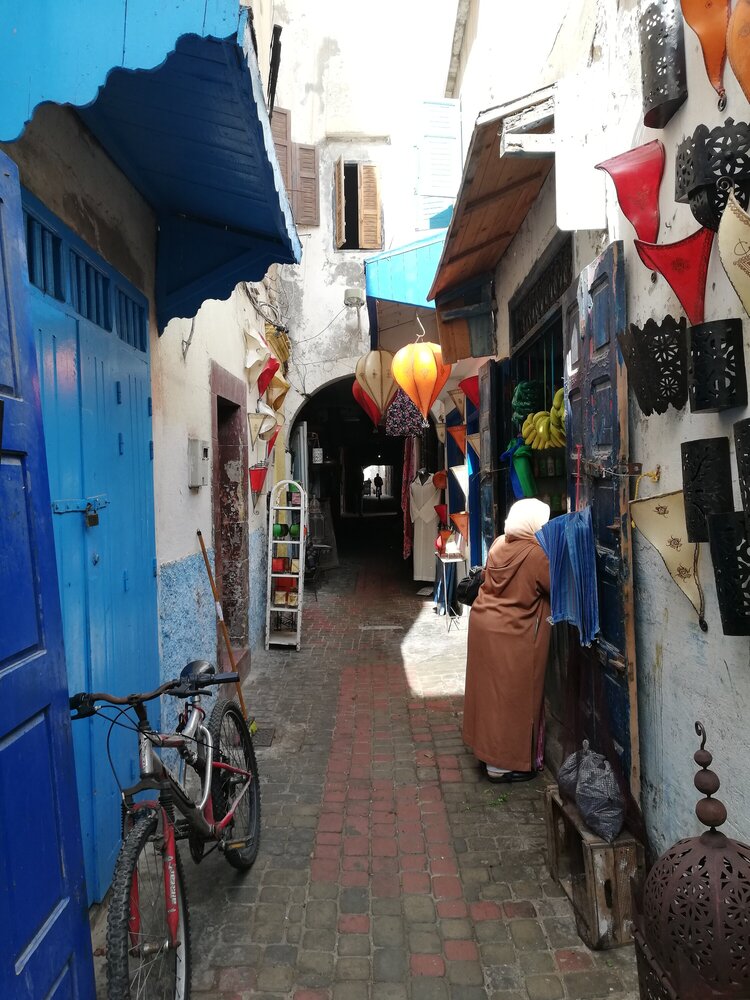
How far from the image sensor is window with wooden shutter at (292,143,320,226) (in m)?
10.2

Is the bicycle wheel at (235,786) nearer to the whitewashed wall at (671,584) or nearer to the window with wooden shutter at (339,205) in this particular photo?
the whitewashed wall at (671,584)

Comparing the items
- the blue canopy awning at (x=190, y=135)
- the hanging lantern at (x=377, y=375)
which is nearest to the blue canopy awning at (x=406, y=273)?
the hanging lantern at (x=377, y=375)

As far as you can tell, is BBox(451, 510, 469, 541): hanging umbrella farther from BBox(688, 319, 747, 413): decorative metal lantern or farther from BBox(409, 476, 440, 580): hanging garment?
BBox(688, 319, 747, 413): decorative metal lantern

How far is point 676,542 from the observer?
2.16 metres

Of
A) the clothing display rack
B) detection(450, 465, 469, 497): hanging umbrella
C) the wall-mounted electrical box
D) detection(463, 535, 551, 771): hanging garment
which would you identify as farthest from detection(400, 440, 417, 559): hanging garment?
detection(463, 535, 551, 771): hanging garment

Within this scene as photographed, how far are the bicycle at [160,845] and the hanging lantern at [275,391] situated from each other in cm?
540

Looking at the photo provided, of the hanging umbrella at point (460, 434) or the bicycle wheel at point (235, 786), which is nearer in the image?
the bicycle wheel at point (235, 786)

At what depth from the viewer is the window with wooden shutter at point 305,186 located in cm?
1016

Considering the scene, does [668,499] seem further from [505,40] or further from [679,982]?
[505,40]

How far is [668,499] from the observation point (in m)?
2.20

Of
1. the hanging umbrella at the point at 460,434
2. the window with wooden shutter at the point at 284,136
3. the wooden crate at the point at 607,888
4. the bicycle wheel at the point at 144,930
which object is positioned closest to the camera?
the bicycle wheel at the point at 144,930

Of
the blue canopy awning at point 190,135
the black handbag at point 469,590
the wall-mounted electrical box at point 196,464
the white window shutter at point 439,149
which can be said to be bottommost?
the black handbag at point 469,590

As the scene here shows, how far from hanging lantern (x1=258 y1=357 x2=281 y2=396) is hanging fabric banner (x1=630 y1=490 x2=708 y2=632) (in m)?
5.51

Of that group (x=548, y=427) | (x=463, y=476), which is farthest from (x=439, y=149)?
(x=548, y=427)
